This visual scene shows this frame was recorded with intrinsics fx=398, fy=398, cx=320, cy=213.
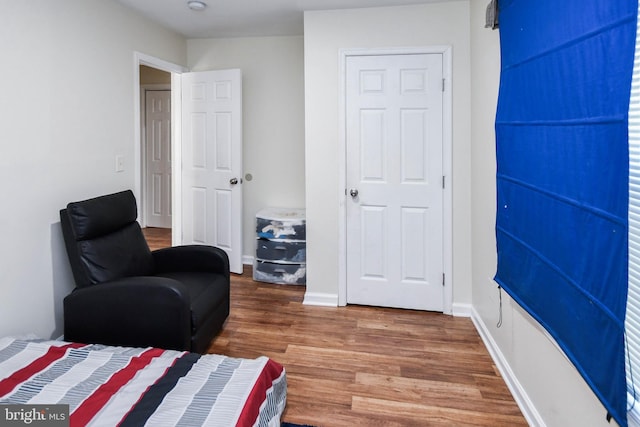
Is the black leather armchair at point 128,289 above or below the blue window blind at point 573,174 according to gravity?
below

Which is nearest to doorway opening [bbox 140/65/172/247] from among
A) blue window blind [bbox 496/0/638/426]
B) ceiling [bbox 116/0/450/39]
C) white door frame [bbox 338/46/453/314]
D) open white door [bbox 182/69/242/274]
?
open white door [bbox 182/69/242/274]

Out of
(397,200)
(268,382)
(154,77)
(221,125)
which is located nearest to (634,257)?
(268,382)

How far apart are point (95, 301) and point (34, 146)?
3.32ft

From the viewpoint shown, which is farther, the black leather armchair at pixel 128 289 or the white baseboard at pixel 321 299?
the white baseboard at pixel 321 299

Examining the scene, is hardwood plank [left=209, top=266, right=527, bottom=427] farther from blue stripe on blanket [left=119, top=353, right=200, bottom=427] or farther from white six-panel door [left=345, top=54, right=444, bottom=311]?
blue stripe on blanket [left=119, top=353, right=200, bottom=427]

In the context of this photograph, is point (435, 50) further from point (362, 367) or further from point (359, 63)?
point (362, 367)

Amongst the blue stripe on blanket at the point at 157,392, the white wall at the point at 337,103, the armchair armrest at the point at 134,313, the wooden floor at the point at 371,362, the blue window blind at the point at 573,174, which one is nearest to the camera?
the blue window blind at the point at 573,174

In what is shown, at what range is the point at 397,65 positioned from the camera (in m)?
3.15

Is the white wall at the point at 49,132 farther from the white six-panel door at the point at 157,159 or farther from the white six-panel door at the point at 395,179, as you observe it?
the white six-panel door at the point at 157,159

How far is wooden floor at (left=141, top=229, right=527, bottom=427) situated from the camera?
1.97 meters

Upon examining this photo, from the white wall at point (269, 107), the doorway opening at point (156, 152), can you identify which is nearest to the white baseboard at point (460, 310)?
the white wall at point (269, 107)

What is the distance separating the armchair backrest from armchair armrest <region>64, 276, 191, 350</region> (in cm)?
18

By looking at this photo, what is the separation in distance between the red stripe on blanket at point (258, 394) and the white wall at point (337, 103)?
1539 mm

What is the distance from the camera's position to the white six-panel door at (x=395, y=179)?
3154 millimetres
